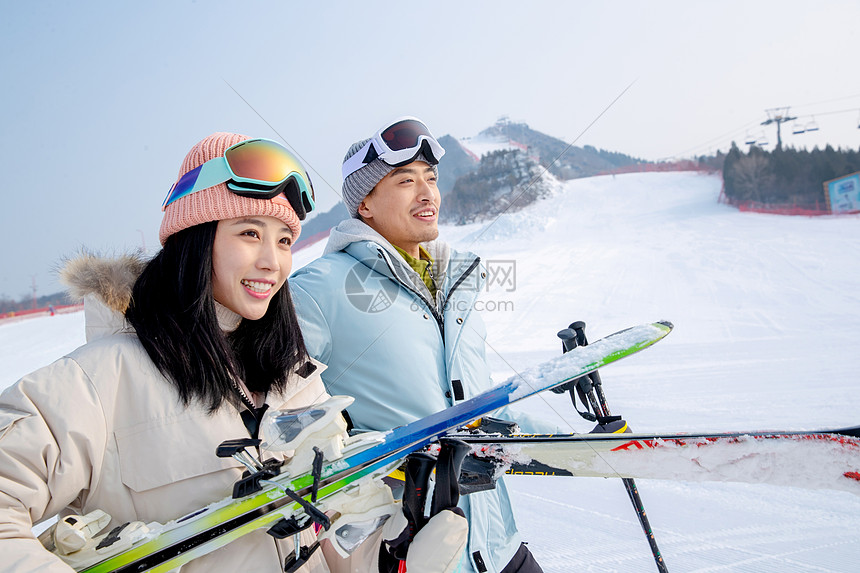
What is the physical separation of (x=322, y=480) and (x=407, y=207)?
1418 mm

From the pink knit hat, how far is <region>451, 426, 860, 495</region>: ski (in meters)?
1.06

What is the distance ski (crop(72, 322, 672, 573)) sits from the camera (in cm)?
114

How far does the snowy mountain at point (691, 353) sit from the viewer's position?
284cm

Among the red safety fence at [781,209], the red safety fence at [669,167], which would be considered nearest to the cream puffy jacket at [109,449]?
the red safety fence at [781,209]

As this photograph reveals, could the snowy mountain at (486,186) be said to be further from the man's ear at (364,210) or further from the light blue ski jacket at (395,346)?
the light blue ski jacket at (395,346)

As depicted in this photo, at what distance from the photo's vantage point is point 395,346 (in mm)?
1896

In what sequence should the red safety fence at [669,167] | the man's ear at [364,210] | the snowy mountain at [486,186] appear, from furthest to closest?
the red safety fence at [669,167]
the snowy mountain at [486,186]
the man's ear at [364,210]

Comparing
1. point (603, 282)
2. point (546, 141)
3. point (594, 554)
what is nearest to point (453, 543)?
point (594, 554)

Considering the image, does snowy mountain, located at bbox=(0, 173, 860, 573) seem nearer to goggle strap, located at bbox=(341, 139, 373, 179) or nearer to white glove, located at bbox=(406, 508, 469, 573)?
white glove, located at bbox=(406, 508, 469, 573)

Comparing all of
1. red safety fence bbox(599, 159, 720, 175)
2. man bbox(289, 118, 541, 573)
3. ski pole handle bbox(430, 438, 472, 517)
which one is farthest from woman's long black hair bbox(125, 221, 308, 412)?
red safety fence bbox(599, 159, 720, 175)

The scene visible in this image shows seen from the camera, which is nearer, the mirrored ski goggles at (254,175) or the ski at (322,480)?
the ski at (322,480)

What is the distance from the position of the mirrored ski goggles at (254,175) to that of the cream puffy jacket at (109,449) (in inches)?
12.5

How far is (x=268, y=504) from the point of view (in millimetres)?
1294

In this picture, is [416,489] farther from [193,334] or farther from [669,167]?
[669,167]
